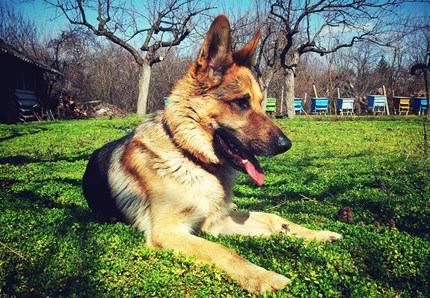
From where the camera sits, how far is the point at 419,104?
99.5 ft

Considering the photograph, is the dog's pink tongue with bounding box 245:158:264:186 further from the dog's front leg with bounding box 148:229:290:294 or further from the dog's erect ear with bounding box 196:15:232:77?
the dog's erect ear with bounding box 196:15:232:77

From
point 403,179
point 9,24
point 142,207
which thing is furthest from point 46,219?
point 9,24

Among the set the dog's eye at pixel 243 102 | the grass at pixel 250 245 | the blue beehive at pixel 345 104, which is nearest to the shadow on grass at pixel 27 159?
the grass at pixel 250 245

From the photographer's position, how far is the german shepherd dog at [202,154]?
3121mm

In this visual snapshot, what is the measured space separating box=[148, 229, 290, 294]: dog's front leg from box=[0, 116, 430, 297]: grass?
82 mm

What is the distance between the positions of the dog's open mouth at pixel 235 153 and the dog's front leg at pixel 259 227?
2.11ft

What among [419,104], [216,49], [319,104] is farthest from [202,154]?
[419,104]

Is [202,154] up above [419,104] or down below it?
below

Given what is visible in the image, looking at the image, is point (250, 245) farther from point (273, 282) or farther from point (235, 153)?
point (235, 153)

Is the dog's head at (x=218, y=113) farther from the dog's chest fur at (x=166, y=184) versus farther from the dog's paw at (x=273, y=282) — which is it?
the dog's paw at (x=273, y=282)

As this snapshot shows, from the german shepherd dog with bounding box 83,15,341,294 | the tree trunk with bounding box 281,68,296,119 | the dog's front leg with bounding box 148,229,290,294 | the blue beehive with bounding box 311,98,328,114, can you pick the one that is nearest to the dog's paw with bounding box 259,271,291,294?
the dog's front leg with bounding box 148,229,290,294

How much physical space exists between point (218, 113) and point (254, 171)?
78 centimetres

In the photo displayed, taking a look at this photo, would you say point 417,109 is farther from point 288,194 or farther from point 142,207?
point 142,207

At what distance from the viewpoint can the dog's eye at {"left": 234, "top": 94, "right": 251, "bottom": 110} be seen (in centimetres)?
339
